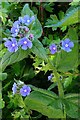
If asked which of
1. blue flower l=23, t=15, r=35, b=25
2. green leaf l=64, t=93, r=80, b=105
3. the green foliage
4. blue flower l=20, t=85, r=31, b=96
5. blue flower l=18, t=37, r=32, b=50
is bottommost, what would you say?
green leaf l=64, t=93, r=80, b=105

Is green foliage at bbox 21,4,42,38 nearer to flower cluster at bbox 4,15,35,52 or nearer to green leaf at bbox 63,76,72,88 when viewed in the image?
flower cluster at bbox 4,15,35,52

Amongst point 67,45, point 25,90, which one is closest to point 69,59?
point 67,45

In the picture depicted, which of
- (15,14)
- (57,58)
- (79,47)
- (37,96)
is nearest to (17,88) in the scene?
(37,96)

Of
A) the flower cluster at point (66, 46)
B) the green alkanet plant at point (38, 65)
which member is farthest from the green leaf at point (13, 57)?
the flower cluster at point (66, 46)

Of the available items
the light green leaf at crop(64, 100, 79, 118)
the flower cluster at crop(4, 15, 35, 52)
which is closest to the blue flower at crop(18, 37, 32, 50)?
the flower cluster at crop(4, 15, 35, 52)

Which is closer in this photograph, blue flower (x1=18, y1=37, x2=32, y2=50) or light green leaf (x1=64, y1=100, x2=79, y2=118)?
blue flower (x1=18, y1=37, x2=32, y2=50)

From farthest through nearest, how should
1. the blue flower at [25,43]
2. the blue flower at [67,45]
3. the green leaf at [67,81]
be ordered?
the green leaf at [67,81], the blue flower at [67,45], the blue flower at [25,43]

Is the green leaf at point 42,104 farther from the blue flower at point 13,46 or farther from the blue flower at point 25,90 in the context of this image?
the blue flower at point 13,46

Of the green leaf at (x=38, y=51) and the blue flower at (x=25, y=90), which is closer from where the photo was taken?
the green leaf at (x=38, y=51)
